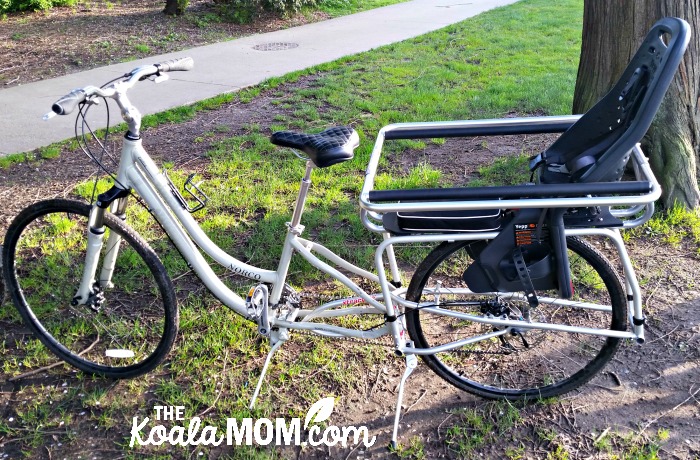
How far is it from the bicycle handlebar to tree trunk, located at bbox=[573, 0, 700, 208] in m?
2.97

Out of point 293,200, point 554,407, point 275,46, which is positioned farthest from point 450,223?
point 275,46

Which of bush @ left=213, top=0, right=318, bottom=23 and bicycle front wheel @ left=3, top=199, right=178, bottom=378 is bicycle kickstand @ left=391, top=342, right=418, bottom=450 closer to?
bicycle front wheel @ left=3, top=199, right=178, bottom=378

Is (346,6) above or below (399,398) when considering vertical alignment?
below

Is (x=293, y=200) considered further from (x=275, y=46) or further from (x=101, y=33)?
(x=101, y=33)

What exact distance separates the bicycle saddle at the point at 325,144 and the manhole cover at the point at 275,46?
6818 mm

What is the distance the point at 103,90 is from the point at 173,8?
922cm

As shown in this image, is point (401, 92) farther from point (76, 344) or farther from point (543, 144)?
point (76, 344)

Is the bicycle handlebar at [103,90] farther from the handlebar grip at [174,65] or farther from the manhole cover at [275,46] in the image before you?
the manhole cover at [275,46]

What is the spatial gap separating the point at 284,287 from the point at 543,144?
3.30 metres

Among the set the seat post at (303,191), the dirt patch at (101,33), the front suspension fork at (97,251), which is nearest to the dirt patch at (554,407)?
the front suspension fork at (97,251)

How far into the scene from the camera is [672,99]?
398cm

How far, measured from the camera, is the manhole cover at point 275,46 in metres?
8.93

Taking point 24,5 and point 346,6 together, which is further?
point 346,6

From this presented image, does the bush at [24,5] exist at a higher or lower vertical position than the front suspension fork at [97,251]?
lower
